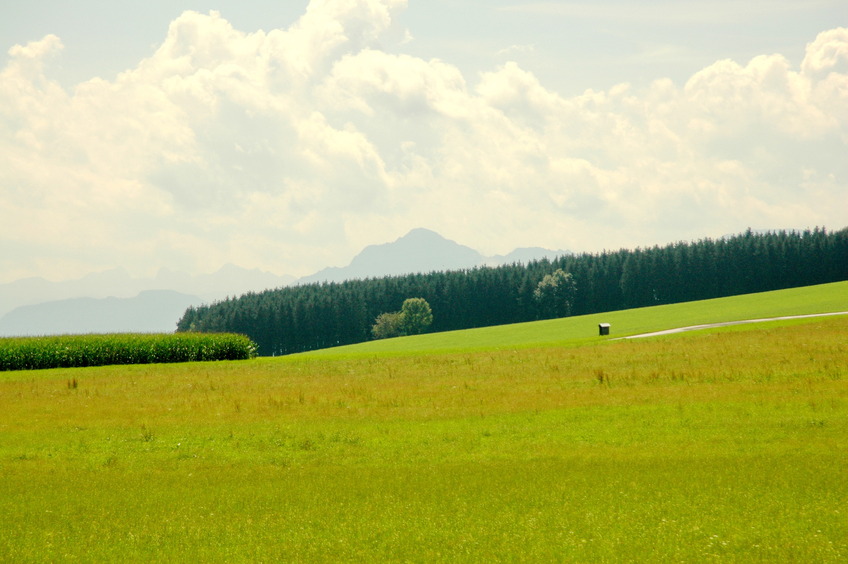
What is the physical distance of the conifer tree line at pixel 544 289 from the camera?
162 m

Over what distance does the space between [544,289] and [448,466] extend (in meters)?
157

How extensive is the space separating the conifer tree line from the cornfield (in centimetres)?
11078

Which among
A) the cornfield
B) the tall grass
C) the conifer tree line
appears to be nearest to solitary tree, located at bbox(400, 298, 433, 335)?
the conifer tree line

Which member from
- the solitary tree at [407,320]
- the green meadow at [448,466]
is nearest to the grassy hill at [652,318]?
the solitary tree at [407,320]

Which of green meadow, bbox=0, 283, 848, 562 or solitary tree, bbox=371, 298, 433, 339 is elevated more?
solitary tree, bbox=371, 298, 433, 339

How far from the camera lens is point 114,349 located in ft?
183

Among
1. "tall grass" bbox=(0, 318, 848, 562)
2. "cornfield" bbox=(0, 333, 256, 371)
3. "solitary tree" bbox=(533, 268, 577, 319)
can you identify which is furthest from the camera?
"solitary tree" bbox=(533, 268, 577, 319)

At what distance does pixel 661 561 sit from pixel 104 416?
2426cm

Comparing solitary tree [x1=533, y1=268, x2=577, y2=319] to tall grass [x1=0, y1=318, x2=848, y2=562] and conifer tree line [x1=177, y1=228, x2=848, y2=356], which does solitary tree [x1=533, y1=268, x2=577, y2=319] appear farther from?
tall grass [x1=0, y1=318, x2=848, y2=562]

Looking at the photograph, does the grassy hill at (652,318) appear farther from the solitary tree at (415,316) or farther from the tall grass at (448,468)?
the tall grass at (448,468)

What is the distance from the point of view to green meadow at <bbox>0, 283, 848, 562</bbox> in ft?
41.4

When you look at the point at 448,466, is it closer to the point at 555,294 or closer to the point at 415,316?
the point at 415,316

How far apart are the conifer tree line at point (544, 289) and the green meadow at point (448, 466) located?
5260 inches

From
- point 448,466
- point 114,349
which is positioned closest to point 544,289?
point 114,349
